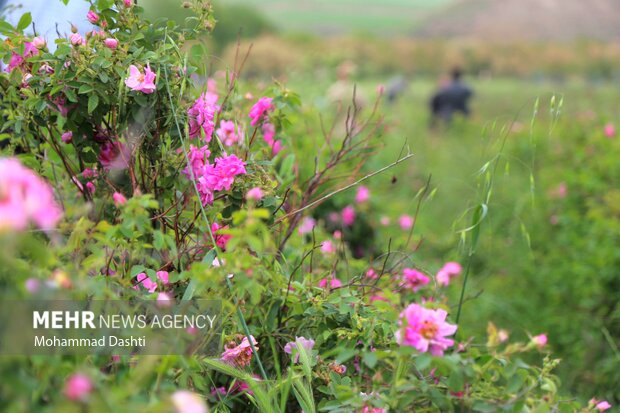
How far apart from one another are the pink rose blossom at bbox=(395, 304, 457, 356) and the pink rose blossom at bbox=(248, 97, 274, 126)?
34.4 inches

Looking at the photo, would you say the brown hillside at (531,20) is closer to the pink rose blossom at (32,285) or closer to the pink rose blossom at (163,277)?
the pink rose blossom at (163,277)

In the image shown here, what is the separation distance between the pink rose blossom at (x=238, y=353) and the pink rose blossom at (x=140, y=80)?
50cm

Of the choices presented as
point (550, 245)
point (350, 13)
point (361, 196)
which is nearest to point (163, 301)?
point (361, 196)

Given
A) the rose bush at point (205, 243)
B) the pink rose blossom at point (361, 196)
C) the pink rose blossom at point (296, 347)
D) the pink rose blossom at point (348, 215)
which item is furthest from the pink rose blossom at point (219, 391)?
the pink rose blossom at point (361, 196)

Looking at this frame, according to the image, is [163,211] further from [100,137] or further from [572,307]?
[572,307]

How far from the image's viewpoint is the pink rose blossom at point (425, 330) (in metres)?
0.98

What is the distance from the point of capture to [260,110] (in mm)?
1732

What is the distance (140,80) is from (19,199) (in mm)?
701

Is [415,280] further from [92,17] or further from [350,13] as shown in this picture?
[350,13]

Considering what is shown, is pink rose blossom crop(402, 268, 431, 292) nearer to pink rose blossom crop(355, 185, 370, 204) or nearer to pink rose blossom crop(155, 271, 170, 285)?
pink rose blossom crop(155, 271, 170, 285)

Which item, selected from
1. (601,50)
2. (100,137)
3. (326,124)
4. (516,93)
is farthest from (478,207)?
(601,50)

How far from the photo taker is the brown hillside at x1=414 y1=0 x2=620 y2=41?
145 feet

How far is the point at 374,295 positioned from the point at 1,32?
1.00m

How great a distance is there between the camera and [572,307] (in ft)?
11.4
